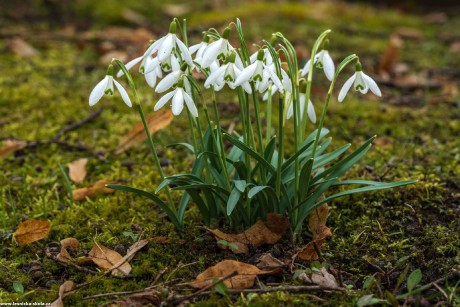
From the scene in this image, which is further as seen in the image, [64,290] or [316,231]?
[316,231]

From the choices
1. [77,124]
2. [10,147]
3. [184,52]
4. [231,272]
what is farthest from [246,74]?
[77,124]

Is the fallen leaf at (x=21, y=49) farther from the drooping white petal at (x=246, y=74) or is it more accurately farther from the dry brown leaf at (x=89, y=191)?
the drooping white petal at (x=246, y=74)

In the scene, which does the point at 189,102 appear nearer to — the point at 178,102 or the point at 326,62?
the point at 178,102

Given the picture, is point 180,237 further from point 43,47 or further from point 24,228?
point 43,47

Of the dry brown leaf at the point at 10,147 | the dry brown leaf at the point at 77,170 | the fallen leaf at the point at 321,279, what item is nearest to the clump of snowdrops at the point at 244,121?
the fallen leaf at the point at 321,279

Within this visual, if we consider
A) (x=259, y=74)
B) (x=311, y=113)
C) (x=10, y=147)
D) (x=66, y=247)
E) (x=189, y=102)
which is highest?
→ (x=259, y=74)

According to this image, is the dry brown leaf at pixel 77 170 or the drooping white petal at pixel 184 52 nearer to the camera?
the drooping white petal at pixel 184 52
